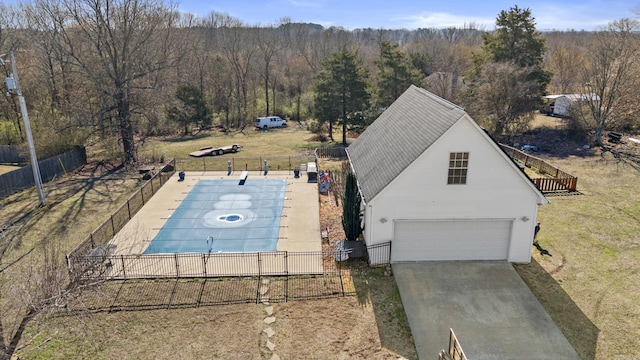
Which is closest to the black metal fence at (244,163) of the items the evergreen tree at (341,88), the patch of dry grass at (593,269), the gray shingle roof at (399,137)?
the evergreen tree at (341,88)

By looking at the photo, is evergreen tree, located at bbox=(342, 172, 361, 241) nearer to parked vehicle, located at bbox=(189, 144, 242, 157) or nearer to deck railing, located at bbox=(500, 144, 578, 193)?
deck railing, located at bbox=(500, 144, 578, 193)

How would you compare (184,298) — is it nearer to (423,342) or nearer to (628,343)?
(423,342)

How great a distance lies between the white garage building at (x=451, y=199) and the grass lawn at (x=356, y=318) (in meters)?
1.63

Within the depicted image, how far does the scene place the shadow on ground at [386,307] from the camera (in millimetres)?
12844

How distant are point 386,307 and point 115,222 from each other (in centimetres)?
1547

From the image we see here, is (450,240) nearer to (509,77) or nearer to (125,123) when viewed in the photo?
(509,77)

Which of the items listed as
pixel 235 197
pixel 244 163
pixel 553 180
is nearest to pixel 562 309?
pixel 553 180

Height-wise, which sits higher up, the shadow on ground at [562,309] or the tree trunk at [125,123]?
the tree trunk at [125,123]

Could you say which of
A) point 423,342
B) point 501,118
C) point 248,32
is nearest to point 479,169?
point 423,342

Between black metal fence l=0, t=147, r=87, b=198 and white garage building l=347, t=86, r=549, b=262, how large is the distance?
24.4m

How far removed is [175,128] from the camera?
173 feet

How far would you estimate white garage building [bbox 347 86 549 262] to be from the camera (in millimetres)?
16312

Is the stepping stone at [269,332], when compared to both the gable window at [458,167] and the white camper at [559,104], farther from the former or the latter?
the white camper at [559,104]

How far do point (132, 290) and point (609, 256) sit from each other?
20.4 metres
